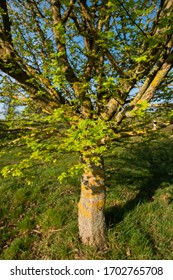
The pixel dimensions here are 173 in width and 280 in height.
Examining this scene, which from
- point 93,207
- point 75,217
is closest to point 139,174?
point 75,217

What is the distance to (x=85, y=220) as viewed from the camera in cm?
510

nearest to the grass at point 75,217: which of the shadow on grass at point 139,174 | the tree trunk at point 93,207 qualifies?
the shadow on grass at point 139,174

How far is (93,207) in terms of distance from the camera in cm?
496

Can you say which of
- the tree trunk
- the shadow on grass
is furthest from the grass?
the tree trunk

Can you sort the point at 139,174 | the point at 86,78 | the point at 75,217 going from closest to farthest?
the point at 86,78 < the point at 75,217 < the point at 139,174

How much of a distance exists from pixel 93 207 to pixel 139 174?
482 cm

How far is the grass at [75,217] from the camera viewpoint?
4.93 metres

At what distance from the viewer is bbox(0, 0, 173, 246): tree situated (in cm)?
383

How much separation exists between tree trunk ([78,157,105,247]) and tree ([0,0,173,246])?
0.02 meters

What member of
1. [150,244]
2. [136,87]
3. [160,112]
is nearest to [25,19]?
[136,87]

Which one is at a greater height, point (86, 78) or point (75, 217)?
point (86, 78)

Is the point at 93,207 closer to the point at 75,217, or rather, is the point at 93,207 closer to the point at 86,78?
the point at 75,217
